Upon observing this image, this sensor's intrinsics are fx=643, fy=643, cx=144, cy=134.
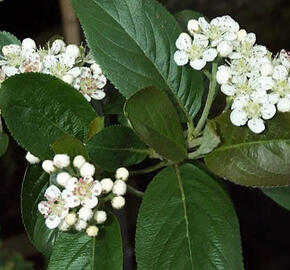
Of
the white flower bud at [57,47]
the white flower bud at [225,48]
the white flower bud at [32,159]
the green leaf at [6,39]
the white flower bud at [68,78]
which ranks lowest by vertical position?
the white flower bud at [32,159]

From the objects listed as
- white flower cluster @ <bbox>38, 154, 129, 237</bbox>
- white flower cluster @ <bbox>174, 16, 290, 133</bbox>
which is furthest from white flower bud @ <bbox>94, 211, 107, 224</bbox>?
white flower cluster @ <bbox>174, 16, 290, 133</bbox>

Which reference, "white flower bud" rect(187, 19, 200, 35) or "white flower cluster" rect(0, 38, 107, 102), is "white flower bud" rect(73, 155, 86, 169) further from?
"white flower bud" rect(187, 19, 200, 35)

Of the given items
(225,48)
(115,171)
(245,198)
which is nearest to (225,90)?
(225,48)

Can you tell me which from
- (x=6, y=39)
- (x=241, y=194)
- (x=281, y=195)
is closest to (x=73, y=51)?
(x=6, y=39)

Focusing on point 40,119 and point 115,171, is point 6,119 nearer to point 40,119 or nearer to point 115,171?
point 40,119

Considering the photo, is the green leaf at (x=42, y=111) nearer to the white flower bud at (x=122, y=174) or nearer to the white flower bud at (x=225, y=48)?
the white flower bud at (x=122, y=174)

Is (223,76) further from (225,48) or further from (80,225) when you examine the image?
(80,225)

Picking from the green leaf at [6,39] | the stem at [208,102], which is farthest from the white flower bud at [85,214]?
the green leaf at [6,39]
